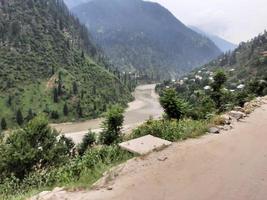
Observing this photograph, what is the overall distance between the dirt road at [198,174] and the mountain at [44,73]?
79.7 meters

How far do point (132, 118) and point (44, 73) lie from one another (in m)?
31.9

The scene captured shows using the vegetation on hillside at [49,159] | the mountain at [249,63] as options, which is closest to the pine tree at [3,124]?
the vegetation on hillside at [49,159]

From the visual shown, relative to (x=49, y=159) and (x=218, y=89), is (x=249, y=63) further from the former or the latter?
(x=49, y=159)

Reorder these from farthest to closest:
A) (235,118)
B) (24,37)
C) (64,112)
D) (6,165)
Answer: (24,37) < (64,112) < (6,165) < (235,118)

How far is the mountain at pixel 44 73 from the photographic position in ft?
307

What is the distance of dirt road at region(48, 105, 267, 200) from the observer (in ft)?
23.3

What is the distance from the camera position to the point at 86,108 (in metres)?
98.6

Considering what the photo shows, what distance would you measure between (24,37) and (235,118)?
4300 inches

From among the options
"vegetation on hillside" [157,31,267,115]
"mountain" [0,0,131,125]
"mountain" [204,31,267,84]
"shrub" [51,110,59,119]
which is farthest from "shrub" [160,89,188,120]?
"shrub" [51,110,59,119]

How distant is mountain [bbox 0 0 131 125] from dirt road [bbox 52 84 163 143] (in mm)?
4195

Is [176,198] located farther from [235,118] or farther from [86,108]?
[86,108]

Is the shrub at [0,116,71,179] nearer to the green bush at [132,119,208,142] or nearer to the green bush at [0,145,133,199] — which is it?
the green bush at [132,119,208,142]

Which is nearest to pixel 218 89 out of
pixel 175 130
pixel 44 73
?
pixel 175 130

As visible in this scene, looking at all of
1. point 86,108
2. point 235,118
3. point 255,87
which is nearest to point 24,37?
point 86,108
